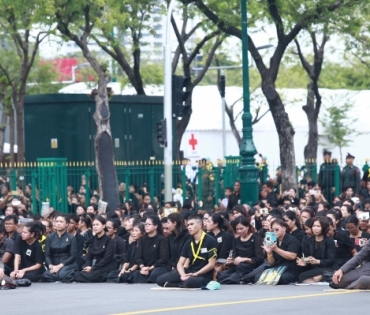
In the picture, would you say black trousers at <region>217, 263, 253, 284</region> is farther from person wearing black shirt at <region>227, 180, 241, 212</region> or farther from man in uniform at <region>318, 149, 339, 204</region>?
man in uniform at <region>318, 149, 339, 204</region>

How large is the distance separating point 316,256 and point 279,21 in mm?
11324

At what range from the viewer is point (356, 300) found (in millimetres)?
14742

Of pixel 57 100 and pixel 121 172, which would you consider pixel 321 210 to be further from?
pixel 57 100

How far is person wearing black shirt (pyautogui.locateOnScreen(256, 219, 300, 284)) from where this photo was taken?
18484 millimetres

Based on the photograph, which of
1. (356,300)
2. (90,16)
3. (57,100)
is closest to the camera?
(356,300)

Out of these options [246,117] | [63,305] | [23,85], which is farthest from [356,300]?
[23,85]

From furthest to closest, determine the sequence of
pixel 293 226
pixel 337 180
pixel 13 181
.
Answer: pixel 337 180 → pixel 13 181 → pixel 293 226

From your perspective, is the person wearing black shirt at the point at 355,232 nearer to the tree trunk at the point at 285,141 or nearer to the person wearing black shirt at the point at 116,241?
the person wearing black shirt at the point at 116,241

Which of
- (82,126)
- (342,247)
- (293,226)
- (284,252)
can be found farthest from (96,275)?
(82,126)

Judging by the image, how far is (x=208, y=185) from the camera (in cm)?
3123

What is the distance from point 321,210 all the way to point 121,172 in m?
9.93

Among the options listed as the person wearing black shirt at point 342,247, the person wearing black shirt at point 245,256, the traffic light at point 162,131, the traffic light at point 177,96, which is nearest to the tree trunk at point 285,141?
the traffic light at point 177,96

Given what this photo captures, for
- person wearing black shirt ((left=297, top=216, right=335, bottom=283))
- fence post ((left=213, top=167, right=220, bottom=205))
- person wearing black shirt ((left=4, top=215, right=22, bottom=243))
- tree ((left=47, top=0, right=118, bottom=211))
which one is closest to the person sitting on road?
person wearing black shirt ((left=297, top=216, right=335, bottom=283))

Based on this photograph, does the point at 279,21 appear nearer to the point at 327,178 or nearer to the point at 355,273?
the point at 327,178
